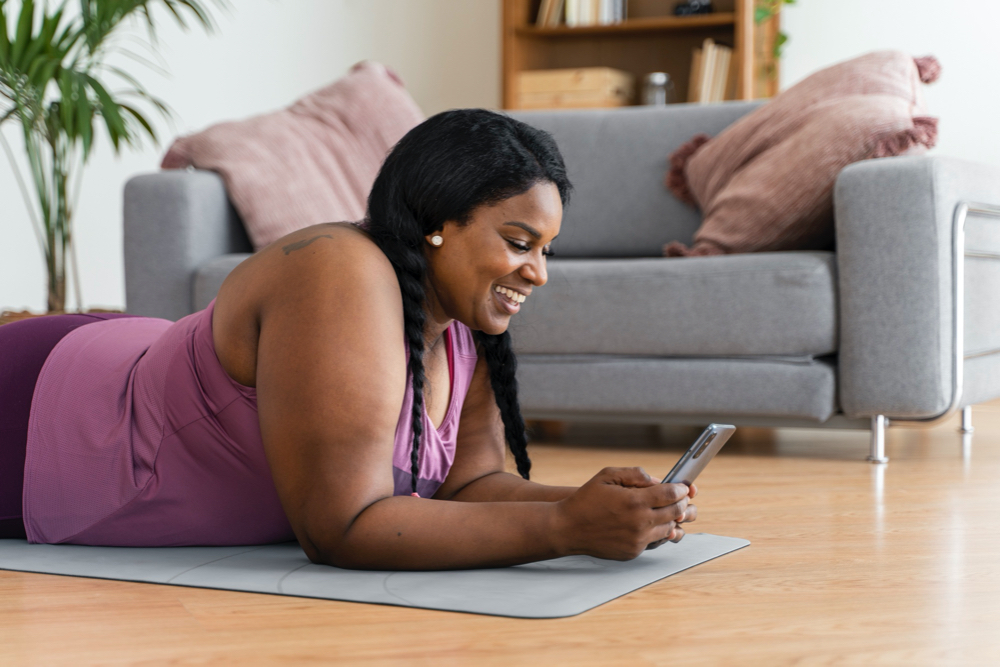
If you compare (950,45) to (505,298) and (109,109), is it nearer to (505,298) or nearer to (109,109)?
(109,109)

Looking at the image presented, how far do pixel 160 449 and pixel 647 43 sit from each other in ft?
12.6

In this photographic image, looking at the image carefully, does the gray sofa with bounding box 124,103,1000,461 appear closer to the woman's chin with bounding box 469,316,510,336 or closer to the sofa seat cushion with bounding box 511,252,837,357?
the sofa seat cushion with bounding box 511,252,837,357

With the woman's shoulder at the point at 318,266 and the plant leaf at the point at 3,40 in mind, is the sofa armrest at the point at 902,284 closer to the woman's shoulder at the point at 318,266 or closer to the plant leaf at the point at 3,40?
the woman's shoulder at the point at 318,266

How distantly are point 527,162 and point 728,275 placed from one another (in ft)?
4.29

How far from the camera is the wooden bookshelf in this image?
4406 millimetres

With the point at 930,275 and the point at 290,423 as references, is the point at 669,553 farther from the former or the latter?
the point at 930,275

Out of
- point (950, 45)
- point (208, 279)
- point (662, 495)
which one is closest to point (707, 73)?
point (950, 45)

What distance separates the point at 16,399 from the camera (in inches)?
57.5

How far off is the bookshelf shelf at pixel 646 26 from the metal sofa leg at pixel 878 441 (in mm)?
2456

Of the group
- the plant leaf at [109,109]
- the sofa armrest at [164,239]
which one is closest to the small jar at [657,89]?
the sofa armrest at [164,239]

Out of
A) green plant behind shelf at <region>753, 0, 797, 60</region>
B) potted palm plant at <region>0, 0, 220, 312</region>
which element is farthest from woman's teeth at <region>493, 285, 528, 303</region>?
green plant behind shelf at <region>753, 0, 797, 60</region>

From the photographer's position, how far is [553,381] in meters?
2.66

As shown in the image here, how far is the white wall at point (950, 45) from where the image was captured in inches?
167

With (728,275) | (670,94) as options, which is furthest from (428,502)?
(670,94)
